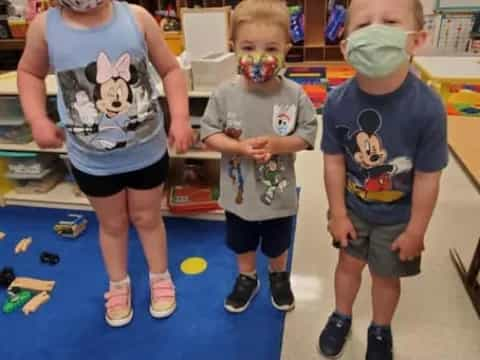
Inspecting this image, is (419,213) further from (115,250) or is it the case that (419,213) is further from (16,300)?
(16,300)

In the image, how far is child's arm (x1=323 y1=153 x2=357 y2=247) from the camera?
0.90 metres

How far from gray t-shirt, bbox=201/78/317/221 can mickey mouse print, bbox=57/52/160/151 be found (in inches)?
6.3

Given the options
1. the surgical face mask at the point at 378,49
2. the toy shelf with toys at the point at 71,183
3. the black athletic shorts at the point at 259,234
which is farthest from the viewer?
the toy shelf with toys at the point at 71,183

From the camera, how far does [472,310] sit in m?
1.24

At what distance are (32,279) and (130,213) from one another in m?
0.53

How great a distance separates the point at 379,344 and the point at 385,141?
21.9 inches

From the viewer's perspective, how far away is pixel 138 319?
1261 millimetres

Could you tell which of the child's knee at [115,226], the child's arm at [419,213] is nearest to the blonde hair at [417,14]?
the child's arm at [419,213]

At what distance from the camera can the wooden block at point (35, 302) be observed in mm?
1297

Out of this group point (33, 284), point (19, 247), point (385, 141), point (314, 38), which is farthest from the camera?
point (314, 38)

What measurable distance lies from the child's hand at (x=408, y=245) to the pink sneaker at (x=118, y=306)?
799 mm

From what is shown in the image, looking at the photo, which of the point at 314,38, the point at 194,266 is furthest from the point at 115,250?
the point at 314,38

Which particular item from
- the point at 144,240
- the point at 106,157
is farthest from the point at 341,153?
the point at 144,240

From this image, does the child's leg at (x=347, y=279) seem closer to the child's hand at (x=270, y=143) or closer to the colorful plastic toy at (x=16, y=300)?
the child's hand at (x=270, y=143)
